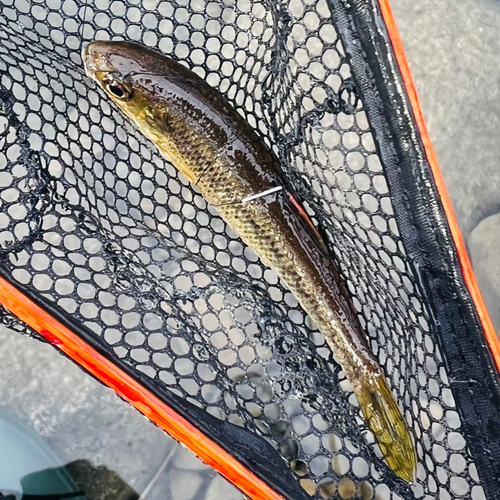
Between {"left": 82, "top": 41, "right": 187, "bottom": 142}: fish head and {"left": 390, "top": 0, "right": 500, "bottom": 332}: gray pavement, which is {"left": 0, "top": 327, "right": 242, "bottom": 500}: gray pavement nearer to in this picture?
{"left": 82, "top": 41, "right": 187, "bottom": 142}: fish head

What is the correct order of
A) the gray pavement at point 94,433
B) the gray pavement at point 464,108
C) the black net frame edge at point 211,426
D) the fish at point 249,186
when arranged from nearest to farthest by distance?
the black net frame edge at point 211,426 < the fish at point 249,186 < the gray pavement at point 94,433 < the gray pavement at point 464,108

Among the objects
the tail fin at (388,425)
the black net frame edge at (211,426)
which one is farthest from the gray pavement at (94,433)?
the black net frame edge at (211,426)

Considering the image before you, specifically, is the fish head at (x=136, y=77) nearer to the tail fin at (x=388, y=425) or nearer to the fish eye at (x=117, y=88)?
the fish eye at (x=117, y=88)

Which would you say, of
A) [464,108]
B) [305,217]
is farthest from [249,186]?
[464,108]

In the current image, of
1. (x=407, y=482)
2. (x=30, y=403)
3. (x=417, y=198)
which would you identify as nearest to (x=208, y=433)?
(x=407, y=482)

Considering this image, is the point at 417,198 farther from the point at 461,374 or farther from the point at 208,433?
the point at 208,433
